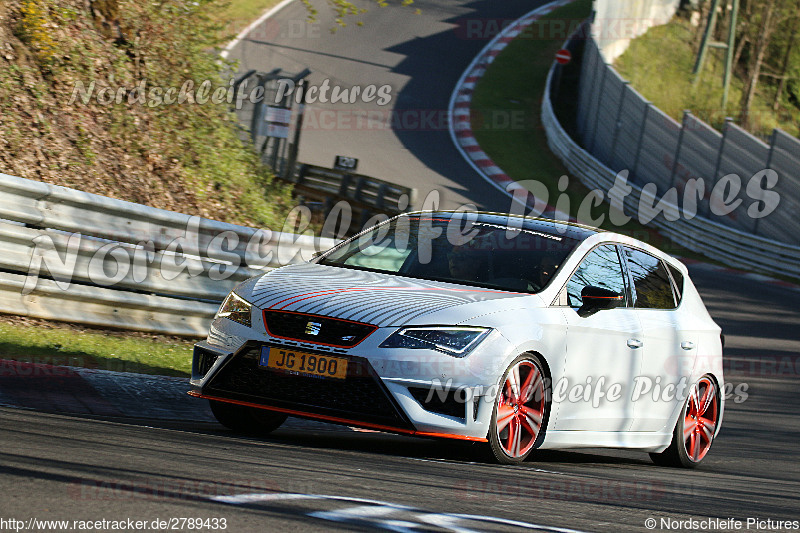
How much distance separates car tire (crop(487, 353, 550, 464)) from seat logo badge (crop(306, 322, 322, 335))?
106 cm

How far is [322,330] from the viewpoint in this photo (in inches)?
238

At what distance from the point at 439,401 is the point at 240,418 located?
4.93 feet

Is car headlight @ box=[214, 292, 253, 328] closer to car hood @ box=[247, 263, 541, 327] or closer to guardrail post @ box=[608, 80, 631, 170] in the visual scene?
car hood @ box=[247, 263, 541, 327]

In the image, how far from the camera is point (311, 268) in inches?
277

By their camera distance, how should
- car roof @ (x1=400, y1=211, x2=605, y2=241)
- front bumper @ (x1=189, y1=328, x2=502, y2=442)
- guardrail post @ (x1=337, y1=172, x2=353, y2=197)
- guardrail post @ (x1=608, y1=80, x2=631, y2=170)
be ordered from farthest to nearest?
1. guardrail post @ (x1=608, y1=80, x2=631, y2=170)
2. guardrail post @ (x1=337, y1=172, x2=353, y2=197)
3. car roof @ (x1=400, y1=211, x2=605, y2=241)
4. front bumper @ (x1=189, y1=328, x2=502, y2=442)

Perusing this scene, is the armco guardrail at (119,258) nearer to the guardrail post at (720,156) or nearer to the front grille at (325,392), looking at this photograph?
the front grille at (325,392)

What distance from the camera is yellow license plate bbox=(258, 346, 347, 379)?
6.01 meters

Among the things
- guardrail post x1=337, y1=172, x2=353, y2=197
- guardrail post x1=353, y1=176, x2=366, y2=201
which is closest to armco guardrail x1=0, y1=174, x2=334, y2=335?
guardrail post x1=353, y1=176, x2=366, y2=201

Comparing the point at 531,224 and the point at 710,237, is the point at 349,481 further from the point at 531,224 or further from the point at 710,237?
the point at 710,237

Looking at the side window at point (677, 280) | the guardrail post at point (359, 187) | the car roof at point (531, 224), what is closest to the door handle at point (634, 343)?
the car roof at point (531, 224)

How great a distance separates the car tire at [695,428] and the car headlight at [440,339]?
267 cm

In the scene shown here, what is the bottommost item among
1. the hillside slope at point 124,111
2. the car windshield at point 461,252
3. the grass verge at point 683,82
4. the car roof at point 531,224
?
the car windshield at point 461,252

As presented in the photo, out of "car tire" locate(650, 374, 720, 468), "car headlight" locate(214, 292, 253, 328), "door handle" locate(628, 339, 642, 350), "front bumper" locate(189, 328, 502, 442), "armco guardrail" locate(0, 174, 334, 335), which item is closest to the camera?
"front bumper" locate(189, 328, 502, 442)

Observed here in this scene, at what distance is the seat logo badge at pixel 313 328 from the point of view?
606cm
